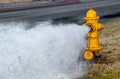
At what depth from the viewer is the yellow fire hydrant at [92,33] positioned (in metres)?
7.84

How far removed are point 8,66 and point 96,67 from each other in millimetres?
2088

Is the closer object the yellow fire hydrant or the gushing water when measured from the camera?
the gushing water

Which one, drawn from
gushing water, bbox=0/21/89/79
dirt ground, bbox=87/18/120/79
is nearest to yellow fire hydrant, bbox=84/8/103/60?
gushing water, bbox=0/21/89/79

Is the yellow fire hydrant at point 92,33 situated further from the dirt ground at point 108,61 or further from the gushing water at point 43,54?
the dirt ground at point 108,61

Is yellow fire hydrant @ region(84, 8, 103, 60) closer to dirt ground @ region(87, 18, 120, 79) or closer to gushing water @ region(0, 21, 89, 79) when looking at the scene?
gushing water @ region(0, 21, 89, 79)

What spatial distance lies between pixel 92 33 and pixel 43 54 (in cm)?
133

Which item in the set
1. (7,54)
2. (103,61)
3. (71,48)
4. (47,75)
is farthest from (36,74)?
(103,61)

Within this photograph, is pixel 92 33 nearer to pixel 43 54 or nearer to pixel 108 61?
pixel 108 61

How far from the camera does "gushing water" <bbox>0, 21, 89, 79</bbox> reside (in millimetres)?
6965

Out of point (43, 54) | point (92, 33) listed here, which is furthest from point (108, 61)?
point (43, 54)

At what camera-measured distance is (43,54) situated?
735 cm

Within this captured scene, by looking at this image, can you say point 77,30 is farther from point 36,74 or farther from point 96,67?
point 36,74

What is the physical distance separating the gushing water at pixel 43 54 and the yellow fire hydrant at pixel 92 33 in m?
0.15

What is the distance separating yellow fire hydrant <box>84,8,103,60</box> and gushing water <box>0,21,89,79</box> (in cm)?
15
